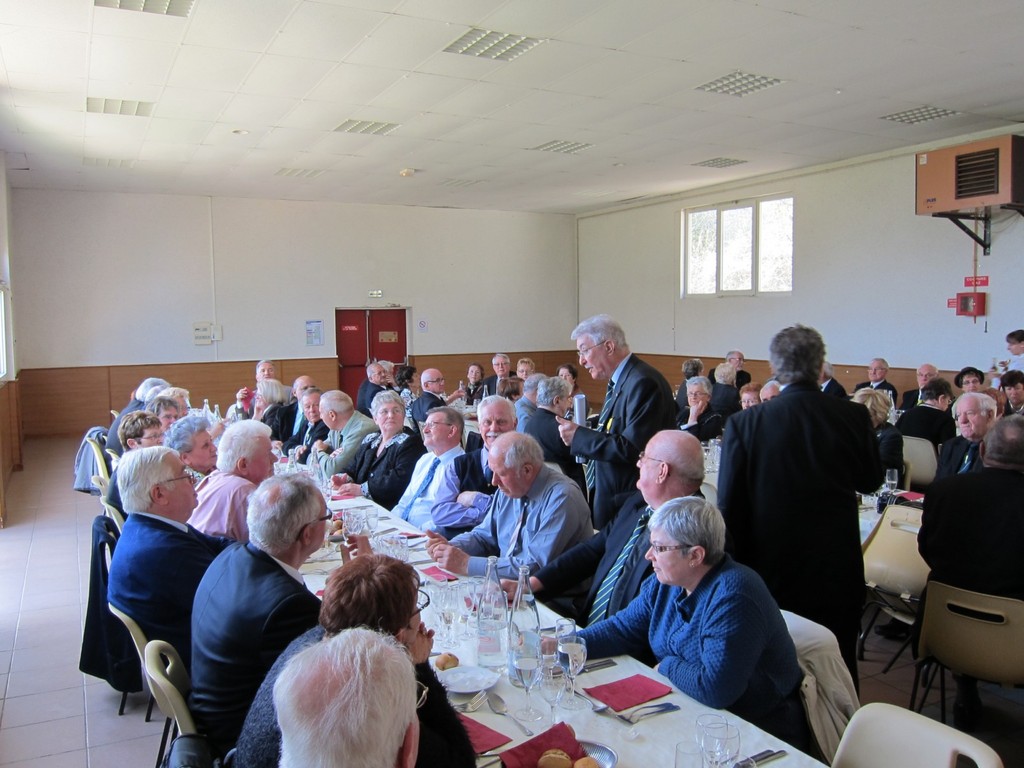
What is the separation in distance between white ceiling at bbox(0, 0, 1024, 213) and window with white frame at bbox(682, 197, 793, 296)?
1072 mm

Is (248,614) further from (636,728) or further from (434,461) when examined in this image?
(434,461)

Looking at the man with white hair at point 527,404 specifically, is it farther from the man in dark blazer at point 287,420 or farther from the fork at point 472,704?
the fork at point 472,704

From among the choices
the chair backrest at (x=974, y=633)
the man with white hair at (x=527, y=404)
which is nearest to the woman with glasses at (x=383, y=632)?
the chair backrest at (x=974, y=633)

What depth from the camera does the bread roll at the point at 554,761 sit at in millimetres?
1771

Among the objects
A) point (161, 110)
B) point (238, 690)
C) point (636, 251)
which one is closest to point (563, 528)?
point (238, 690)

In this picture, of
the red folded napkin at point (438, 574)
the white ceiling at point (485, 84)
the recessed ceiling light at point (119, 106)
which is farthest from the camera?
the recessed ceiling light at point (119, 106)

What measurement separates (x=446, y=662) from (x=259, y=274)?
13.3 m

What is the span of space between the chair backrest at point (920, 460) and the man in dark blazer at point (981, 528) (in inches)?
114

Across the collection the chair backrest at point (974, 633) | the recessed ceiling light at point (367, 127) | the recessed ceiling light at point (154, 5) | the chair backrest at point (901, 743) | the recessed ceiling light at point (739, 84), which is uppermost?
the recessed ceiling light at point (367, 127)

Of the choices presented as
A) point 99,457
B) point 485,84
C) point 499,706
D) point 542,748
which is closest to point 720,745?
point 542,748

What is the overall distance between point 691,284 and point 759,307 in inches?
67.9

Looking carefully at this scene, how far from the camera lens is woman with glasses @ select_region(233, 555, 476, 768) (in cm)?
159

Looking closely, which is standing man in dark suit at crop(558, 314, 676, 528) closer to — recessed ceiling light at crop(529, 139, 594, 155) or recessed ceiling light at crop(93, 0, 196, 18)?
recessed ceiling light at crop(93, 0, 196, 18)

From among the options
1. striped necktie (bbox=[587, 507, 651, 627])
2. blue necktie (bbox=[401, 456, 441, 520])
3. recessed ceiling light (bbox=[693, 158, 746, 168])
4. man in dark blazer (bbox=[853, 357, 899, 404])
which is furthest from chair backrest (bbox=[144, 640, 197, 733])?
recessed ceiling light (bbox=[693, 158, 746, 168])
